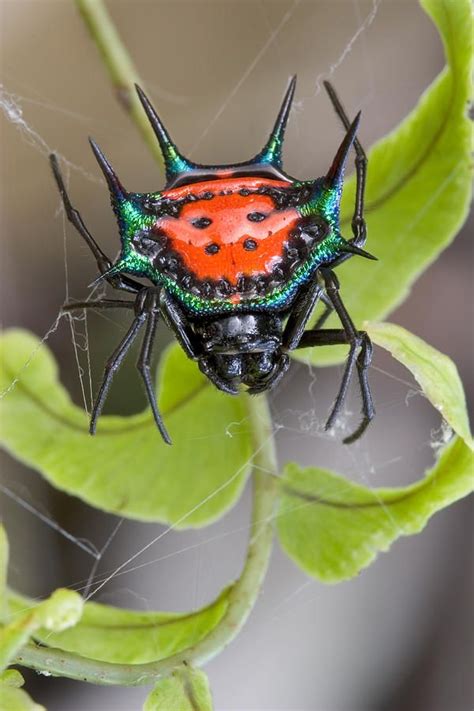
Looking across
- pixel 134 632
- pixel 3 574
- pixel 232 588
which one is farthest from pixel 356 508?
pixel 3 574

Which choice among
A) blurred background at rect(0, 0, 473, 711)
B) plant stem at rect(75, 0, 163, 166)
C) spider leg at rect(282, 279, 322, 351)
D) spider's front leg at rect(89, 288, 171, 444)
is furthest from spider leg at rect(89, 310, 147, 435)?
blurred background at rect(0, 0, 473, 711)

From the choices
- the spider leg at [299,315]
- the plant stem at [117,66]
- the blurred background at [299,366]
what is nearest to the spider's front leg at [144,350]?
the spider leg at [299,315]

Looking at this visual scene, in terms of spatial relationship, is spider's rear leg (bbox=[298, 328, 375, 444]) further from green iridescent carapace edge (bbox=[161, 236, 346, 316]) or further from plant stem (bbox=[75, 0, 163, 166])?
plant stem (bbox=[75, 0, 163, 166])

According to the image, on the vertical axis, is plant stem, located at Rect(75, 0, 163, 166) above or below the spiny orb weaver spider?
above

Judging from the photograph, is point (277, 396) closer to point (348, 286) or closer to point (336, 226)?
point (348, 286)

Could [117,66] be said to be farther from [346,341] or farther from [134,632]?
[134,632]

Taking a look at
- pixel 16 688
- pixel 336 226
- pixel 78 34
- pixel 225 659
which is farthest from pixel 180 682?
pixel 78 34
